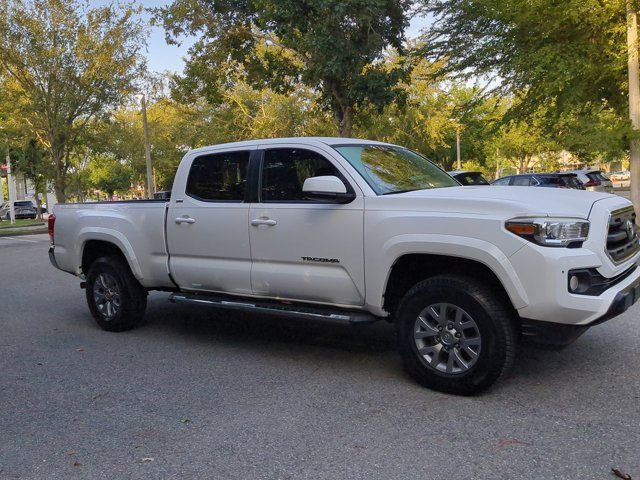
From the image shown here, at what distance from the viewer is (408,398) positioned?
4230mm

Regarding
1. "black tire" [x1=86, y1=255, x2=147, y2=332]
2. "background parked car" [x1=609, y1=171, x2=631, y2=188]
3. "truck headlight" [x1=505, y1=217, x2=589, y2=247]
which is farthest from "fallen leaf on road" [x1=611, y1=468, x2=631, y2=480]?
"background parked car" [x1=609, y1=171, x2=631, y2=188]

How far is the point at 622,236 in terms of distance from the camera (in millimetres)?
4383

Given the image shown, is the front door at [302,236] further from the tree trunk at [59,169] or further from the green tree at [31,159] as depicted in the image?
the green tree at [31,159]

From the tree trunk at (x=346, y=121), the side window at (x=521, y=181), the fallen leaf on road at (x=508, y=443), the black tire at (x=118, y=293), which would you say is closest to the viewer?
the fallen leaf on road at (x=508, y=443)

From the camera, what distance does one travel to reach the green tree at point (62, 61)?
937 inches

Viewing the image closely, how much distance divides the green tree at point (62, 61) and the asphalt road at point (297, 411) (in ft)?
70.5

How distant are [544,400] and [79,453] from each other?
3.02 m

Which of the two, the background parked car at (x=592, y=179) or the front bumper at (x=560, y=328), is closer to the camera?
the front bumper at (x=560, y=328)

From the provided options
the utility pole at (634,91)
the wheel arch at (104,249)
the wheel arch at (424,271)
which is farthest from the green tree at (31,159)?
the wheel arch at (424,271)

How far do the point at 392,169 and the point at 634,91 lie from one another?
11.2m

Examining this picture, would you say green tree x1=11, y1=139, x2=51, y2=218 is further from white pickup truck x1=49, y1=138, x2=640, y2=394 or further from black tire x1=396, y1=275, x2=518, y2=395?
black tire x1=396, y1=275, x2=518, y2=395

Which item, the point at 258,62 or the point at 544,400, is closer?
the point at 544,400

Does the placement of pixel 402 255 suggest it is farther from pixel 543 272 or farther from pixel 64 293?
pixel 64 293

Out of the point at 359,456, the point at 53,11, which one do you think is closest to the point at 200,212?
the point at 359,456
